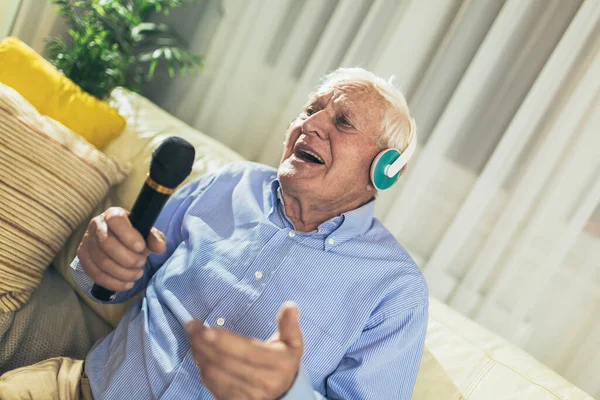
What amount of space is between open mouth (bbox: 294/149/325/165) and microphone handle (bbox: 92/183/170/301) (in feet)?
1.56

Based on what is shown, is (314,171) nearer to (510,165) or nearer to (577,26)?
(510,165)

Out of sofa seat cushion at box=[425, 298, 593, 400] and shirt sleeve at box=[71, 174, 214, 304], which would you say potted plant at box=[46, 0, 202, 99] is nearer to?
shirt sleeve at box=[71, 174, 214, 304]

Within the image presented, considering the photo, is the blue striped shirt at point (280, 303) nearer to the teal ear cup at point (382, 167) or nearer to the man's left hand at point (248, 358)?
the teal ear cup at point (382, 167)

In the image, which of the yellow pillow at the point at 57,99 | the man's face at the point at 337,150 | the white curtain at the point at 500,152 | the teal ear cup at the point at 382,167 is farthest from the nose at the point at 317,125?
the yellow pillow at the point at 57,99

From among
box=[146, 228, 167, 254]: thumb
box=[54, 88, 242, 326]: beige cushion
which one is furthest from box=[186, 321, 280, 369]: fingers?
box=[54, 88, 242, 326]: beige cushion

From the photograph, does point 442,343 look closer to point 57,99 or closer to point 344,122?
point 344,122

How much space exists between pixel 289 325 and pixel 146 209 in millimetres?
321

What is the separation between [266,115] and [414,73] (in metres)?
0.69

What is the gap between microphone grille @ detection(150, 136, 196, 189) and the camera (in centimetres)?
82

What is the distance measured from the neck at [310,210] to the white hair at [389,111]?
0.55ft

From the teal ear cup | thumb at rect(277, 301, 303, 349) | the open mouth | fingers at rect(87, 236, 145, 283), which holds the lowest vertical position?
fingers at rect(87, 236, 145, 283)

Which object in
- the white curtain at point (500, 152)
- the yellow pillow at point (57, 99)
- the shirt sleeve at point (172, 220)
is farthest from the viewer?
the yellow pillow at point (57, 99)

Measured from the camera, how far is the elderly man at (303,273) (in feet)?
3.56

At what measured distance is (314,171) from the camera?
123 cm
